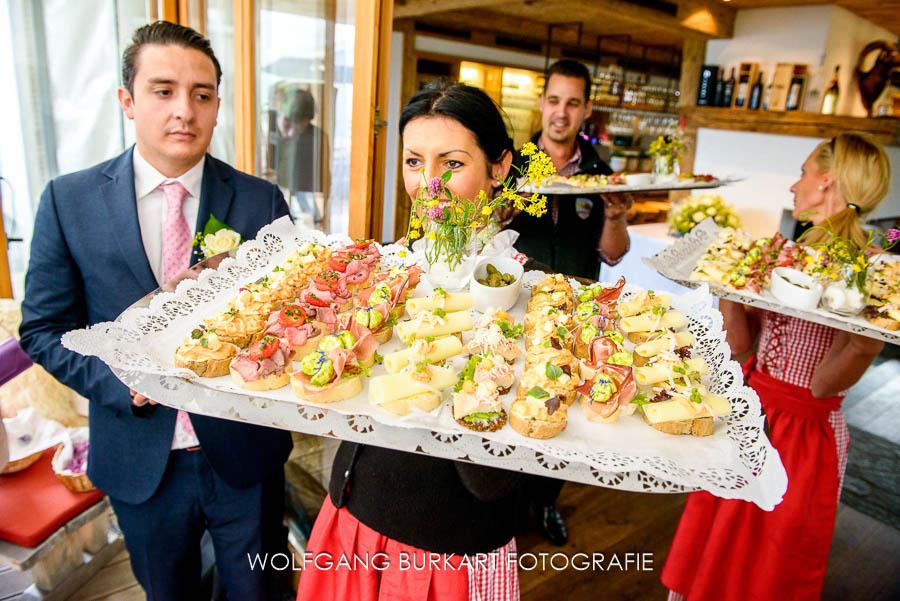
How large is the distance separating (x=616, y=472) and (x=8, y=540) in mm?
2438

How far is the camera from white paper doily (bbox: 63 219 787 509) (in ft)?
3.01

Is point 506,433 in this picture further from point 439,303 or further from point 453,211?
point 453,211

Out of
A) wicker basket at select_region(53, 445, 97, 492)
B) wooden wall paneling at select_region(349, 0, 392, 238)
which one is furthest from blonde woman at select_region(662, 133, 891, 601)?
wicker basket at select_region(53, 445, 97, 492)

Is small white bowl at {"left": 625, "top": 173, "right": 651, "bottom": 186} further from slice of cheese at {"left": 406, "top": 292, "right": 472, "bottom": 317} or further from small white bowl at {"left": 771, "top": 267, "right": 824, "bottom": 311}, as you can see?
slice of cheese at {"left": 406, "top": 292, "right": 472, "bottom": 317}

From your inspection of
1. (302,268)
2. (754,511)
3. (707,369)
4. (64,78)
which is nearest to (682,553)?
(754,511)

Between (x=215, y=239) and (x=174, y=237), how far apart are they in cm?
21

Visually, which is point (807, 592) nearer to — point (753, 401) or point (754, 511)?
point (754, 511)

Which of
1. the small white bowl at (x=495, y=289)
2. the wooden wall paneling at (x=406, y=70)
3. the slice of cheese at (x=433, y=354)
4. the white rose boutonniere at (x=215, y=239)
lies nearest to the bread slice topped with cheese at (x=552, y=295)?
the small white bowl at (x=495, y=289)

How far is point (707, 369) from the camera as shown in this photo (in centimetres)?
125

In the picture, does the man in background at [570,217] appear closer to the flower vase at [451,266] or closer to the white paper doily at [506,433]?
the flower vase at [451,266]

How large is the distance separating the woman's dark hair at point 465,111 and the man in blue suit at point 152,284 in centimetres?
64

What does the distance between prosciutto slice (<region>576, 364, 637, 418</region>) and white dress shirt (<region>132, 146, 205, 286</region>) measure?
4.24 feet

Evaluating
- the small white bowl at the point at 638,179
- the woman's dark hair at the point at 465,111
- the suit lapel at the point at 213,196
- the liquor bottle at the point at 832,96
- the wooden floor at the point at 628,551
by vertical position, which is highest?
the liquor bottle at the point at 832,96

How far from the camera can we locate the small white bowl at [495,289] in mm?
1448
